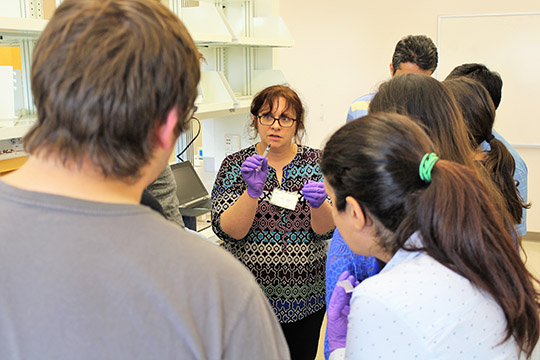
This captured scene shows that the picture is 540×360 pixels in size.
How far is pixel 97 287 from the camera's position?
0.54 m

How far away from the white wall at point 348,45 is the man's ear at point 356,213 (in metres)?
4.15

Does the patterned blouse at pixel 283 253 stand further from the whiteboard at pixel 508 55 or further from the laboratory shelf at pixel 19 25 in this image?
the whiteboard at pixel 508 55

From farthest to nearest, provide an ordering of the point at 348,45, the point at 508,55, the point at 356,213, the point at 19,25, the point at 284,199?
the point at 348,45 < the point at 508,55 < the point at 284,199 < the point at 19,25 < the point at 356,213

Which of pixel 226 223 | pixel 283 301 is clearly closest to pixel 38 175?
pixel 226 223

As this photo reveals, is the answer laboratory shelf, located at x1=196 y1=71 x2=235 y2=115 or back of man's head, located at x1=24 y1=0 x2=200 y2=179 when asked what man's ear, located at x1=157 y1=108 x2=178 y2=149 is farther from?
laboratory shelf, located at x1=196 y1=71 x2=235 y2=115

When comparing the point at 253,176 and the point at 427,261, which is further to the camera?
the point at 253,176

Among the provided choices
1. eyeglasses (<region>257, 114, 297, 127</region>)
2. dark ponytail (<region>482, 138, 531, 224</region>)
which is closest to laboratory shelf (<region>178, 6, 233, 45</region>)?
eyeglasses (<region>257, 114, 297, 127</region>)

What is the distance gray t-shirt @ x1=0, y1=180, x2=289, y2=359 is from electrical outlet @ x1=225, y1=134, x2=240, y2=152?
9.10 ft

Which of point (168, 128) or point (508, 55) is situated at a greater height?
point (508, 55)

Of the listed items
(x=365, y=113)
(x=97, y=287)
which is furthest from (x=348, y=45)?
(x=97, y=287)

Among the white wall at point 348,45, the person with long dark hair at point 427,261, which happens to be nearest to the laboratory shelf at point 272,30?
the white wall at point 348,45

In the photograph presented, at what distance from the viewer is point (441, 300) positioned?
0.87 metres

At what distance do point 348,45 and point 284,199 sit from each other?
3528mm

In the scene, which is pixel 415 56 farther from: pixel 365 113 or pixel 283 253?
pixel 283 253
